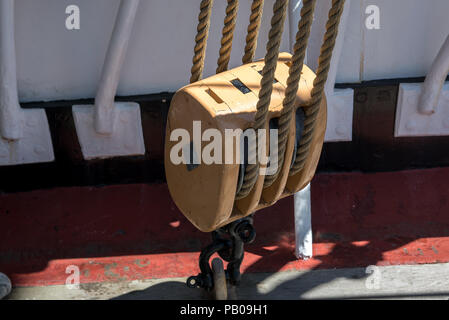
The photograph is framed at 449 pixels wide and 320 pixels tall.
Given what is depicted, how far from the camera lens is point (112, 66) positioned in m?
2.54

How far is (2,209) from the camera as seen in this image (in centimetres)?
272

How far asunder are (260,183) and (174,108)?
0.34 metres

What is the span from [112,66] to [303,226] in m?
1.06

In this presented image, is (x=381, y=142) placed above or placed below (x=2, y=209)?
above

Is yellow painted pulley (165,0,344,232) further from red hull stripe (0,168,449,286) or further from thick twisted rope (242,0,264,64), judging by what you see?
red hull stripe (0,168,449,286)

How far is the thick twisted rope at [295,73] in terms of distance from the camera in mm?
1537

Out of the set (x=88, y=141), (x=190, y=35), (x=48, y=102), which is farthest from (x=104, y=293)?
(x=190, y=35)

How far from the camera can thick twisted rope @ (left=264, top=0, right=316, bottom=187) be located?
60.5 inches

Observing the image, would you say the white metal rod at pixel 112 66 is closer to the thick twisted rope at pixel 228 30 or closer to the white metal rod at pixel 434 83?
the thick twisted rope at pixel 228 30

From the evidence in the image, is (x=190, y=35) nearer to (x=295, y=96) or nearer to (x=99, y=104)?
(x=99, y=104)

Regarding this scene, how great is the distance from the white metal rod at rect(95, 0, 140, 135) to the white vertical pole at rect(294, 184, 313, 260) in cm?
91

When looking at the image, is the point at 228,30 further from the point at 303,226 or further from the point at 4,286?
the point at 4,286

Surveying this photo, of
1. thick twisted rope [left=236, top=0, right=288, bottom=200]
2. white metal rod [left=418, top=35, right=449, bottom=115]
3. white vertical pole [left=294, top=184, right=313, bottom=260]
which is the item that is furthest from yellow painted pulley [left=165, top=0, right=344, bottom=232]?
white metal rod [left=418, top=35, right=449, bottom=115]

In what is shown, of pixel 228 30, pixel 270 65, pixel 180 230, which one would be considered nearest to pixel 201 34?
pixel 228 30
